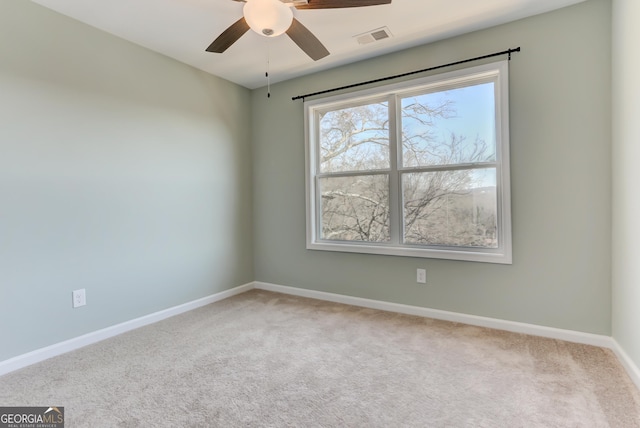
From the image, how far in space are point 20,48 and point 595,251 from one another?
4.41 meters

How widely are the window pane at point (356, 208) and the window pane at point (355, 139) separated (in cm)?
15

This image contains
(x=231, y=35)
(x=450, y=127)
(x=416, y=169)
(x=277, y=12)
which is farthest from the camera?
(x=416, y=169)

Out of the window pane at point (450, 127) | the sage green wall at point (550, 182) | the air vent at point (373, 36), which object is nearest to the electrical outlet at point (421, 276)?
the sage green wall at point (550, 182)

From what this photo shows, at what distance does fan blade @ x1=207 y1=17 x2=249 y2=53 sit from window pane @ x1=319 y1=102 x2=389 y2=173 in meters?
1.57

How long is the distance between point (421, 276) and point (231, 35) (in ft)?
8.47

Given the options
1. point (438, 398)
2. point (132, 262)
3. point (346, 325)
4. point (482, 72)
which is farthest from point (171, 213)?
point (482, 72)

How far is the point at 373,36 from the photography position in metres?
2.82

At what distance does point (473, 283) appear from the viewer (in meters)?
2.79

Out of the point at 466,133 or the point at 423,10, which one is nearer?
the point at 423,10

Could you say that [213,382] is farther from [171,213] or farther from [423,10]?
[423,10]

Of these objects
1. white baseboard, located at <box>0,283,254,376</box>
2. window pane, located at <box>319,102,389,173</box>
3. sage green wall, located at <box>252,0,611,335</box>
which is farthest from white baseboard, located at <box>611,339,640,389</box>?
white baseboard, located at <box>0,283,254,376</box>

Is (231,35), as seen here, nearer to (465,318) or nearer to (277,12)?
(277,12)

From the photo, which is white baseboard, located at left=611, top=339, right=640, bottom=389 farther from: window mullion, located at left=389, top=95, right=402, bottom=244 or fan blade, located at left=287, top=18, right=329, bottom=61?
fan blade, located at left=287, top=18, right=329, bottom=61

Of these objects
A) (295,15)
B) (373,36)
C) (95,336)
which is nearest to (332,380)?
(95,336)
